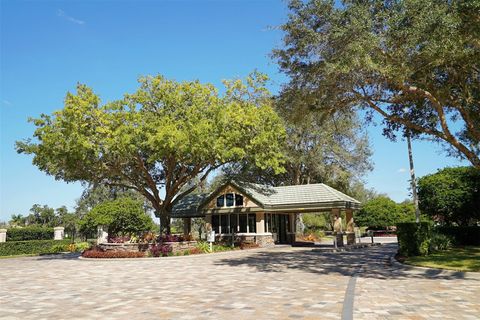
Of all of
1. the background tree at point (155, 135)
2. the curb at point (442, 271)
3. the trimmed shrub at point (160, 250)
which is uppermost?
the background tree at point (155, 135)

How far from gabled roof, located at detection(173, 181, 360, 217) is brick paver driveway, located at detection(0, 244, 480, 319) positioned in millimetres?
14276

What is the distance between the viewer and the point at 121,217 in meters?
28.1

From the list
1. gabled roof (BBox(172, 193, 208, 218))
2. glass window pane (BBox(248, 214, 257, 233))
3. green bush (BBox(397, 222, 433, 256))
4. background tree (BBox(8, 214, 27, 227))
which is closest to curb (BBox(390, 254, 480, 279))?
green bush (BBox(397, 222, 433, 256))

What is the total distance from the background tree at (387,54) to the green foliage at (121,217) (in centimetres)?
1655

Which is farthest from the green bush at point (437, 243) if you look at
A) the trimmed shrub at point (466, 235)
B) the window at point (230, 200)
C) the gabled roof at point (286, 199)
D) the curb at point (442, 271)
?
the window at point (230, 200)

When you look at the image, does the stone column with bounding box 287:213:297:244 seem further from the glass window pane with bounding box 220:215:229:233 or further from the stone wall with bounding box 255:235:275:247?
Answer: the glass window pane with bounding box 220:215:229:233

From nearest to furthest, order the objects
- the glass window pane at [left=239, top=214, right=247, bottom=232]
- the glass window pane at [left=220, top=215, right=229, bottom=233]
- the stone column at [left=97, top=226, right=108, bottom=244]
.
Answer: the stone column at [left=97, top=226, right=108, bottom=244]
the glass window pane at [left=239, top=214, right=247, bottom=232]
the glass window pane at [left=220, top=215, right=229, bottom=233]

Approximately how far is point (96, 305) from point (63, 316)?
4.17 feet

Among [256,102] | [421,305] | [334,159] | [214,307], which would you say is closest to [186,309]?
[214,307]

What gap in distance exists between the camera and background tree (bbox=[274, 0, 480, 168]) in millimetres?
13055

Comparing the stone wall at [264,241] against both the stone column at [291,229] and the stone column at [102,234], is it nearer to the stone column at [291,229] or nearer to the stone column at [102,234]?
the stone column at [291,229]

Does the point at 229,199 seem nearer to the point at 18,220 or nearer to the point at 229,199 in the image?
the point at 229,199

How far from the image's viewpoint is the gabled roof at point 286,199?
31469 millimetres

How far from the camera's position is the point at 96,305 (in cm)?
1026
